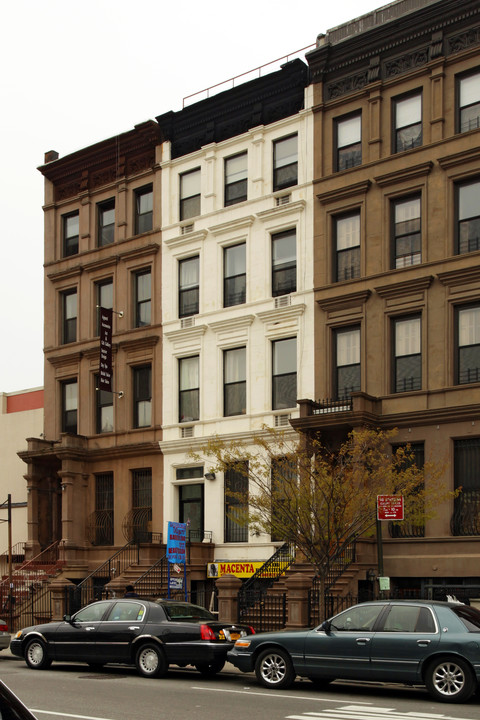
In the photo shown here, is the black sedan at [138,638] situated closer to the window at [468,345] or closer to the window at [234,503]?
the window at [468,345]

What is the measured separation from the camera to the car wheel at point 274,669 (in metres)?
15.6

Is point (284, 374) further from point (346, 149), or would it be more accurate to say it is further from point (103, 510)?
Answer: point (103, 510)

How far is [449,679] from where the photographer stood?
549 inches

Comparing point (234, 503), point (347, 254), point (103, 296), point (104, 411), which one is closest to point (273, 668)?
point (234, 503)

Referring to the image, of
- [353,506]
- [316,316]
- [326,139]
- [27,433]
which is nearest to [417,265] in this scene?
[316,316]

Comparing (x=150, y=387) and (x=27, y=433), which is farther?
(x=27, y=433)

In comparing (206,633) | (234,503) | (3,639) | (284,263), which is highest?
(284,263)

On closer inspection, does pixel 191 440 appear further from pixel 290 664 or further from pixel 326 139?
pixel 290 664

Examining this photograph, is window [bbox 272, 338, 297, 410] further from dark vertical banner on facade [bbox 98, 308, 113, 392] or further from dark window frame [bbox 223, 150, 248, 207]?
dark vertical banner on facade [bbox 98, 308, 113, 392]

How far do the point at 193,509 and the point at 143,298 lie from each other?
780cm

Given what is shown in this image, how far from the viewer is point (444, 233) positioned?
84.9ft

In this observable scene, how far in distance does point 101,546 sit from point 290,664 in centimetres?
1751

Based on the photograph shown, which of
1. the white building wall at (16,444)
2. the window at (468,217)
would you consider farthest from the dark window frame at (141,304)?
the window at (468,217)

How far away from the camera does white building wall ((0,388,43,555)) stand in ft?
126
